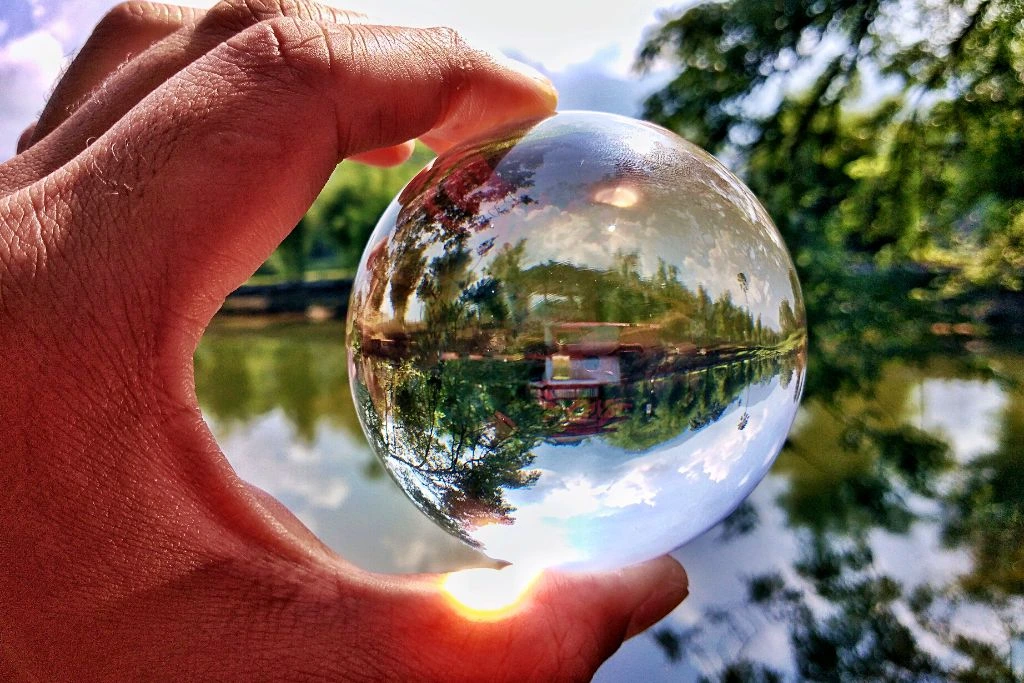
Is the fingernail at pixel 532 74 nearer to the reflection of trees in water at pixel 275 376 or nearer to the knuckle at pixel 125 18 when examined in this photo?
the knuckle at pixel 125 18

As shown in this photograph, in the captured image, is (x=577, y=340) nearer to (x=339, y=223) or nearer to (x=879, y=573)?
(x=879, y=573)

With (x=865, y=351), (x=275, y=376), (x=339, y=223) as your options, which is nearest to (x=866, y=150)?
(x=865, y=351)

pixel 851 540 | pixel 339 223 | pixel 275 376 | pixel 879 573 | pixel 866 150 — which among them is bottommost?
pixel 339 223

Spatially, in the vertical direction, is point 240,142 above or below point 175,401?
above

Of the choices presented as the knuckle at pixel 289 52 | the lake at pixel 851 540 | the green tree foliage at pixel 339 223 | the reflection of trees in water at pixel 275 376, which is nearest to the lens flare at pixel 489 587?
the knuckle at pixel 289 52

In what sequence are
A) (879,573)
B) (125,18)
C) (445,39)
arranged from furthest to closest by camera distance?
(879,573), (125,18), (445,39)

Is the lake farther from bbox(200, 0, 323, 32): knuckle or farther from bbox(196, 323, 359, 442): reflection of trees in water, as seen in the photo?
bbox(200, 0, 323, 32): knuckle
